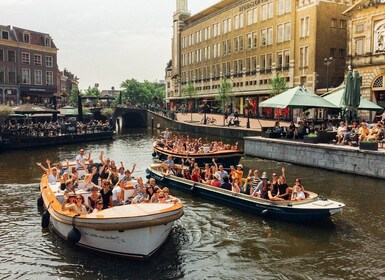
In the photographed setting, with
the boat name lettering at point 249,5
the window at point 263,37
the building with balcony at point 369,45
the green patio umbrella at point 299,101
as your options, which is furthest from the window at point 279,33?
the green patio umbrella at point 299,101

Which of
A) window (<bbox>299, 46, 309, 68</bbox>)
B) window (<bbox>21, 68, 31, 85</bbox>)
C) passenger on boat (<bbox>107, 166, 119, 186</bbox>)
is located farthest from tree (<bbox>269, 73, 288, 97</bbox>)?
window (<bbox>21, 68, 31, 85</bbox>)

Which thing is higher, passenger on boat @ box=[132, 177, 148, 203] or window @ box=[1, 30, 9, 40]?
window @ box=[1, 30, 9, 40]

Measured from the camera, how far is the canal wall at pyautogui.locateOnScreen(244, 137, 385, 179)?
863 inches

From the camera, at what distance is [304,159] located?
26.3 m

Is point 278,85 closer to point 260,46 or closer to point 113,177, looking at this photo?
point 260,46

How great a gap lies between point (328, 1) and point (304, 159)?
2957 centimetres

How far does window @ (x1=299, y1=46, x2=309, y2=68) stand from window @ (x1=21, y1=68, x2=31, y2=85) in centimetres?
4016

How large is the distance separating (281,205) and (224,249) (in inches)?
121

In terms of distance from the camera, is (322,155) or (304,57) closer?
(322,155)

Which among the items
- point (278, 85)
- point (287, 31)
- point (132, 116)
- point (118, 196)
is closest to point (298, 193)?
point (118, 196)

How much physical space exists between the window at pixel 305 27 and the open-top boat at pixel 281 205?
123ft

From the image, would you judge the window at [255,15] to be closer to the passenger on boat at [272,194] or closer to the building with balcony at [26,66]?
the building with balcony at [26,66]

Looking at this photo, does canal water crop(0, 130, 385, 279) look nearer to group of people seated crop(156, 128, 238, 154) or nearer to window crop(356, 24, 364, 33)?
group of people seated crop(156, 128, 238, 154)

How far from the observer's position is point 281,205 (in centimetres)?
1458
